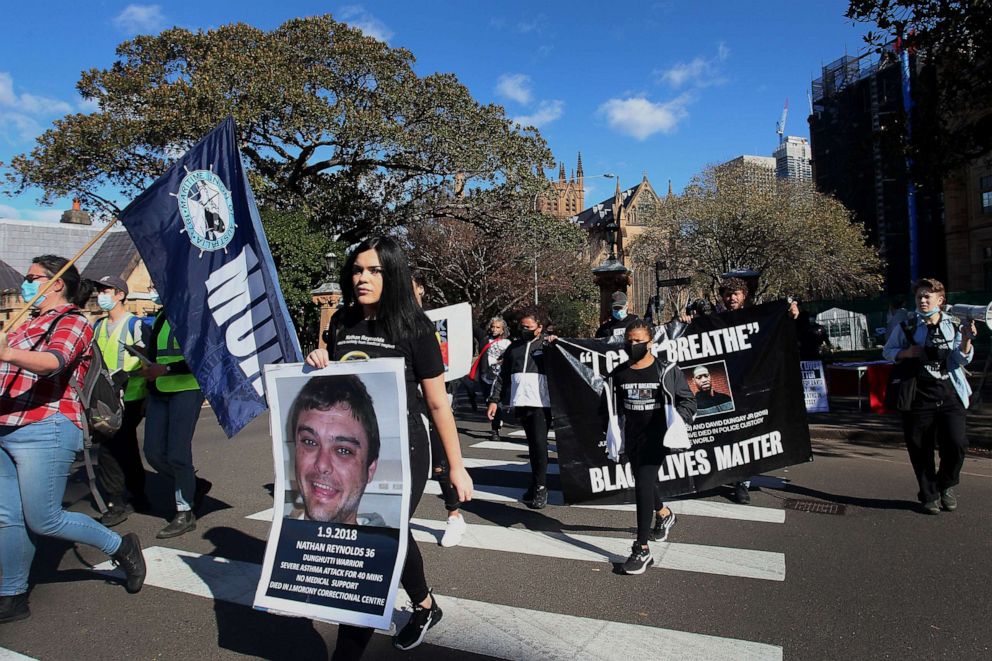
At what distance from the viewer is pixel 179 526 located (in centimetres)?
542

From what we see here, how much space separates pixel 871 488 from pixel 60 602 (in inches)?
260

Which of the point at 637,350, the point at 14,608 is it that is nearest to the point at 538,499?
the point at 637,350

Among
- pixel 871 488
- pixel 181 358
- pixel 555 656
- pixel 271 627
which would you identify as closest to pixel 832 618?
pixel 555 656

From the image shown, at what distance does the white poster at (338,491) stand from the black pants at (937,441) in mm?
4824

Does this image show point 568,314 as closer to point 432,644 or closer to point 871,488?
point 871,488

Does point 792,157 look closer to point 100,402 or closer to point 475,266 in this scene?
point 475,266

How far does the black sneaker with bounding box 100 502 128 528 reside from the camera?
5.77 metres

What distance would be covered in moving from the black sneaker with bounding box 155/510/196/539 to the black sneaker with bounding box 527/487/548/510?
9.16 feet

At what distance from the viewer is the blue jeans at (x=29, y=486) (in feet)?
12.0

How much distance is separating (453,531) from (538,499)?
1230 millimetres

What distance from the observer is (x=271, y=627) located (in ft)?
12.0

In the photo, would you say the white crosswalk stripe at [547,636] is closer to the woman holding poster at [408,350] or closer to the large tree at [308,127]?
the woman holding poster at [408,350]

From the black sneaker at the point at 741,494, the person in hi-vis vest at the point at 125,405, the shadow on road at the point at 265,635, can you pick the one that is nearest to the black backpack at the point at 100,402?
the person in hi-vis vest at the point at 125,405

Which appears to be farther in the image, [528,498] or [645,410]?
[528,498]
